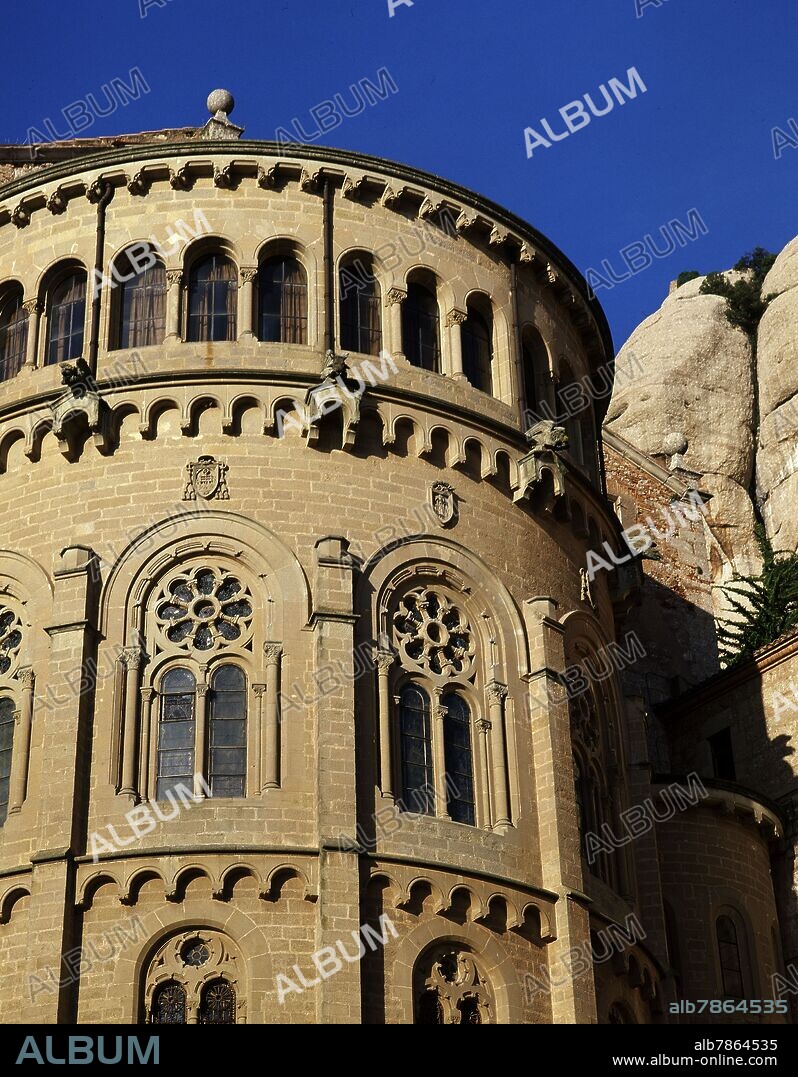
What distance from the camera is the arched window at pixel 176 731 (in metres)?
29.2

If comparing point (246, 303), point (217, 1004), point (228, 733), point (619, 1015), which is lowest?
point (217, 1004)

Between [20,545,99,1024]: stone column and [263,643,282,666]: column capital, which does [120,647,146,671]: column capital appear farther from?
[263,643,282,666]: column capital

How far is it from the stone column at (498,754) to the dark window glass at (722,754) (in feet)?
45.2

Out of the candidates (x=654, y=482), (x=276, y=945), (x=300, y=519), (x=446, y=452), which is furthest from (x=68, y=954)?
(x=654, y=482)

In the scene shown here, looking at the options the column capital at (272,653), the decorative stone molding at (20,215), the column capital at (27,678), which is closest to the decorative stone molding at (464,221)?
the decorative stone molding at (20,215)

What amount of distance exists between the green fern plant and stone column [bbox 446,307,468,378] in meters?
19.7

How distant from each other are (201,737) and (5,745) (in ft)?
11.2

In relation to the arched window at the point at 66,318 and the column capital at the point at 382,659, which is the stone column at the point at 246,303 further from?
the column capital at the point at 382,659

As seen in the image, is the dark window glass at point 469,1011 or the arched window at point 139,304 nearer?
the dark window glass at point 469,1011

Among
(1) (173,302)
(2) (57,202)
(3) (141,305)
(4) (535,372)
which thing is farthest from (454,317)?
(2) (57,202)

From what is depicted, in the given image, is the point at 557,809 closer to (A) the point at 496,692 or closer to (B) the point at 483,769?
(B) the point at 483,769

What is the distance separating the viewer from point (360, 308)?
111ft

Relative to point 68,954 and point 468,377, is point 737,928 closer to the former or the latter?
point 468,377

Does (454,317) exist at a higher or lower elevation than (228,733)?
higher
